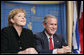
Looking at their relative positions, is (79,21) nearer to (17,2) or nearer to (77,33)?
(77,33)

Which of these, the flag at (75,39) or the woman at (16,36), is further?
the flag at (75,39)

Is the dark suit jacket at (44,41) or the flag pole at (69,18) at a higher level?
the flag pole at (69,18)

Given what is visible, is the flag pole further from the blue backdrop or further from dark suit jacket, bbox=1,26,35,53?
dark suit jacket, bbox=1,26,35,53

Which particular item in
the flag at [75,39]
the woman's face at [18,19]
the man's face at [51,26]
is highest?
the woman's face at [18,19]

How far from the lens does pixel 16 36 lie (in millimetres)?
1230

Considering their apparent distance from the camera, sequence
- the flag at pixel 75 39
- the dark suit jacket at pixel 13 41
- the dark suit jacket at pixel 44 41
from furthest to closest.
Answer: the flag at pixel 75 39 < the dark suit jacket at pixel 44 41 < the dark suit jacket at pixel 13 41

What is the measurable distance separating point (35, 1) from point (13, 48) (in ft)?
3.65

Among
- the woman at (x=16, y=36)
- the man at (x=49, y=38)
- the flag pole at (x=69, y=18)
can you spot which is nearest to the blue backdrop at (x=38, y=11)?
the flag pole at (x=69, y=18)

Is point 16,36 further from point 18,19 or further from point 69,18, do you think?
point 69,18

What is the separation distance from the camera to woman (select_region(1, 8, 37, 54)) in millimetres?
1176

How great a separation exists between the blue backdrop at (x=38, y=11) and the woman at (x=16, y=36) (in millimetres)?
727

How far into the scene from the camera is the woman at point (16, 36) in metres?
1.18

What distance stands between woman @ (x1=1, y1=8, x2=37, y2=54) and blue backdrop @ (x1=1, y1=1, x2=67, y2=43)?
73cm

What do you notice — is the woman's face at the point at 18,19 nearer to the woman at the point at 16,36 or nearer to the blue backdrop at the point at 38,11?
the woman at the point at 16,36
